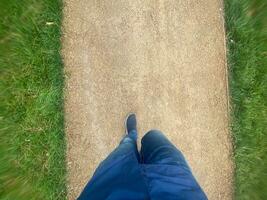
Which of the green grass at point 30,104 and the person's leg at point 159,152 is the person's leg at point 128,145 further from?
the green grass at point 30,104

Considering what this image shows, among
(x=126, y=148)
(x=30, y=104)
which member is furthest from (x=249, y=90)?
(x=30, y=104)

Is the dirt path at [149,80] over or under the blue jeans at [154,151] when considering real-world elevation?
over

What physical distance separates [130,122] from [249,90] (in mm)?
924

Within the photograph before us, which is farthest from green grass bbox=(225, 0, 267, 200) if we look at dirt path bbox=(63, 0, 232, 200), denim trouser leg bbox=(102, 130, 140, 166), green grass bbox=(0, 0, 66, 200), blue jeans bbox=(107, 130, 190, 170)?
green grass bbox=(0, 0, 66, 200)

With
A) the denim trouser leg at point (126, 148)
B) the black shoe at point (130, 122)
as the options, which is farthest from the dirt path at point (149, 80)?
the denim trouser leg at point (126, 148)

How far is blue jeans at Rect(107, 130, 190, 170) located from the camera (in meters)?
2.32

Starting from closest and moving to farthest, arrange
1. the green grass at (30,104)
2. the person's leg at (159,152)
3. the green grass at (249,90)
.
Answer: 1. the person's leg at (159,152)
2. the green grass at (30,104)
3. the green grass at (249,90)

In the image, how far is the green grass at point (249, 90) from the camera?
3062mm

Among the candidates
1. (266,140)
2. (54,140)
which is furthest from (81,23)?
(266,140)

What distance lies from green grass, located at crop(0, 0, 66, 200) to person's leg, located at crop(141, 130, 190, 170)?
0.68m

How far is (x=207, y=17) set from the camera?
3066 millimetres

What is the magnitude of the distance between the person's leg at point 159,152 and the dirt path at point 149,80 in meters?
0.35

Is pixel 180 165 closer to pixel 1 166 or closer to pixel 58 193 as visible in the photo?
pixel 58 193

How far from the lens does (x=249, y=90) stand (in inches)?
121
